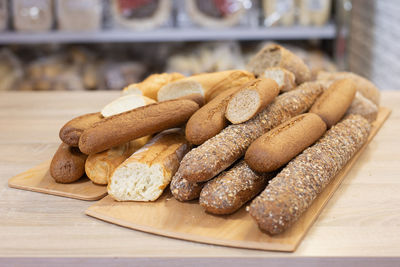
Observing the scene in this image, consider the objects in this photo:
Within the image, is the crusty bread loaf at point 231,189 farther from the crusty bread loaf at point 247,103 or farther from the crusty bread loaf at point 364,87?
the crusty bread loaf at point 364,87

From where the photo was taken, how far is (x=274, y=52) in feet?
4.57

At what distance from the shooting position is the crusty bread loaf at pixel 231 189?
85cm

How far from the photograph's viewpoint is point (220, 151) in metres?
0.91

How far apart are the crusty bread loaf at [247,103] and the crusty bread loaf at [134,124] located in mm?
100

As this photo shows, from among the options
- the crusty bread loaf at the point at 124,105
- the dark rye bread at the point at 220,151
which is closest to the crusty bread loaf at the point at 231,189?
the dark rye bread at the point at 220,151

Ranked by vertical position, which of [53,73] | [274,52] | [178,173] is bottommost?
[53,73]

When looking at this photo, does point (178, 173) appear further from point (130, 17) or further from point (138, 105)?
point (130, 17)

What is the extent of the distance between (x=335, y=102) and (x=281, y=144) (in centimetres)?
34

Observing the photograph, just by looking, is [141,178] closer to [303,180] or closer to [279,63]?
[303,180]

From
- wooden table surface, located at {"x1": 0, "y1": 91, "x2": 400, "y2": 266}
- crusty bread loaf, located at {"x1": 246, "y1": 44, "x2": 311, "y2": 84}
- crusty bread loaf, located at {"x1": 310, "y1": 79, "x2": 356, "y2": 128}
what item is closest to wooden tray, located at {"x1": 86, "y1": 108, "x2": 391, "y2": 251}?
wooden table surface, located at {"x1": 0, "y1": 91, "x2": 400, "y2": 266}

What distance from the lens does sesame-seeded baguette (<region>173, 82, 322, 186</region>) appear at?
34.7 inches

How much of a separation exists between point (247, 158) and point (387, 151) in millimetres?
498
